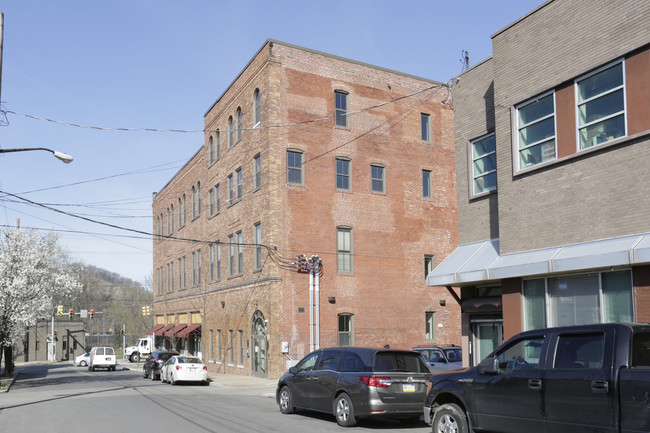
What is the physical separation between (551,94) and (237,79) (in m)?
25.2

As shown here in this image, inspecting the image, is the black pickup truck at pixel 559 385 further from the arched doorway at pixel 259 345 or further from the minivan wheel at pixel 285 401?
the arched doorway at pixel 259 345

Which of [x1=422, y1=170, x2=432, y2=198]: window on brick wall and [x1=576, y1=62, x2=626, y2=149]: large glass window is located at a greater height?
[x1=422, y1=170, x2=432, y2=198]: window on brick wall

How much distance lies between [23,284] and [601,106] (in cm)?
2820

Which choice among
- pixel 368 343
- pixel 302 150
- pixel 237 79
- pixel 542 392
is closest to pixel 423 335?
pixel 368 343

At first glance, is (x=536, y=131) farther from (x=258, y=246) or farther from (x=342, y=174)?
(x=258, y=246)

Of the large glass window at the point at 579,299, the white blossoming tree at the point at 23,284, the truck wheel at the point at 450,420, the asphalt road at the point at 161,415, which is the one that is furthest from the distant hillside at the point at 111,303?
the truck wheel at the point at 450,420

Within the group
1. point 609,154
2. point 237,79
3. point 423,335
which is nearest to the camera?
point 609,154

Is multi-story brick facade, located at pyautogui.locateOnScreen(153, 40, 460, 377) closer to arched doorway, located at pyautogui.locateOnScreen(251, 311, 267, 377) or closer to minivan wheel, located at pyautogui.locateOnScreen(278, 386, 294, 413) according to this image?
arched doorway, located at pyautogui.locateOnScreen(251, 311, 267, 377)

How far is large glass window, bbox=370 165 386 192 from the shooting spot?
34.2 m

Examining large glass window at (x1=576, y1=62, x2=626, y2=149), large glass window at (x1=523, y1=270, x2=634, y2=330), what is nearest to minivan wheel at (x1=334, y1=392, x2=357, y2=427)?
large glass window at (x1=523, y1=270, x2=634, y2=330)

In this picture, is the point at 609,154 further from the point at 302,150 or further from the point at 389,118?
the point at 389,118

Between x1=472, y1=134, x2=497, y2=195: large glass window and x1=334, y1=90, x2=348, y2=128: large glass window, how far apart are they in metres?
16.2

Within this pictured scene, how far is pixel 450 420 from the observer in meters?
9.99

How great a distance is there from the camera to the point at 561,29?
46.5ft
